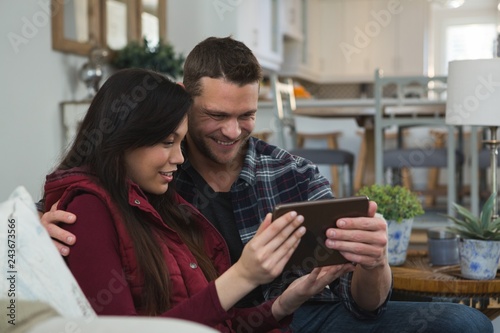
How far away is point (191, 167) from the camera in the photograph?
5.79ft

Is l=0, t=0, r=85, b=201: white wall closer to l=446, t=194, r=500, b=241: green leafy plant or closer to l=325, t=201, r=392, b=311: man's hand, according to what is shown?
l=446, t=194, r=500, b=241: green leafy plant

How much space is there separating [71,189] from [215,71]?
588mm

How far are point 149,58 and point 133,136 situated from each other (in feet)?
10.5

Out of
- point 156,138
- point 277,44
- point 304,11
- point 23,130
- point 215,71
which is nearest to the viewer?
point 156,138

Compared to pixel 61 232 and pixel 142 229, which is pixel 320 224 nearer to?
pixel 142 229

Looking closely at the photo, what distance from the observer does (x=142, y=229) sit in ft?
4.12

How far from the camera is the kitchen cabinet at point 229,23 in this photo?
18.2 ft

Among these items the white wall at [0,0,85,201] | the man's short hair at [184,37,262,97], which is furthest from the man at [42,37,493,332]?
the white wall at [0,0,85,201]

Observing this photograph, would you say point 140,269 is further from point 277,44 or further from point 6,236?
point 277,44

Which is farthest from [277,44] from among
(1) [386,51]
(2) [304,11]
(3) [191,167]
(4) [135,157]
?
(4) [135,157]

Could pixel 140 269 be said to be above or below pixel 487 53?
below

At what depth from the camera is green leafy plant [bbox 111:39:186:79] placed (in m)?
4.37

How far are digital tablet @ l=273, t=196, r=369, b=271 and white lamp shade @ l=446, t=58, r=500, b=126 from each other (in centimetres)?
98

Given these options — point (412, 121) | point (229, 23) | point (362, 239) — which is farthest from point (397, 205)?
point (229, 23)
